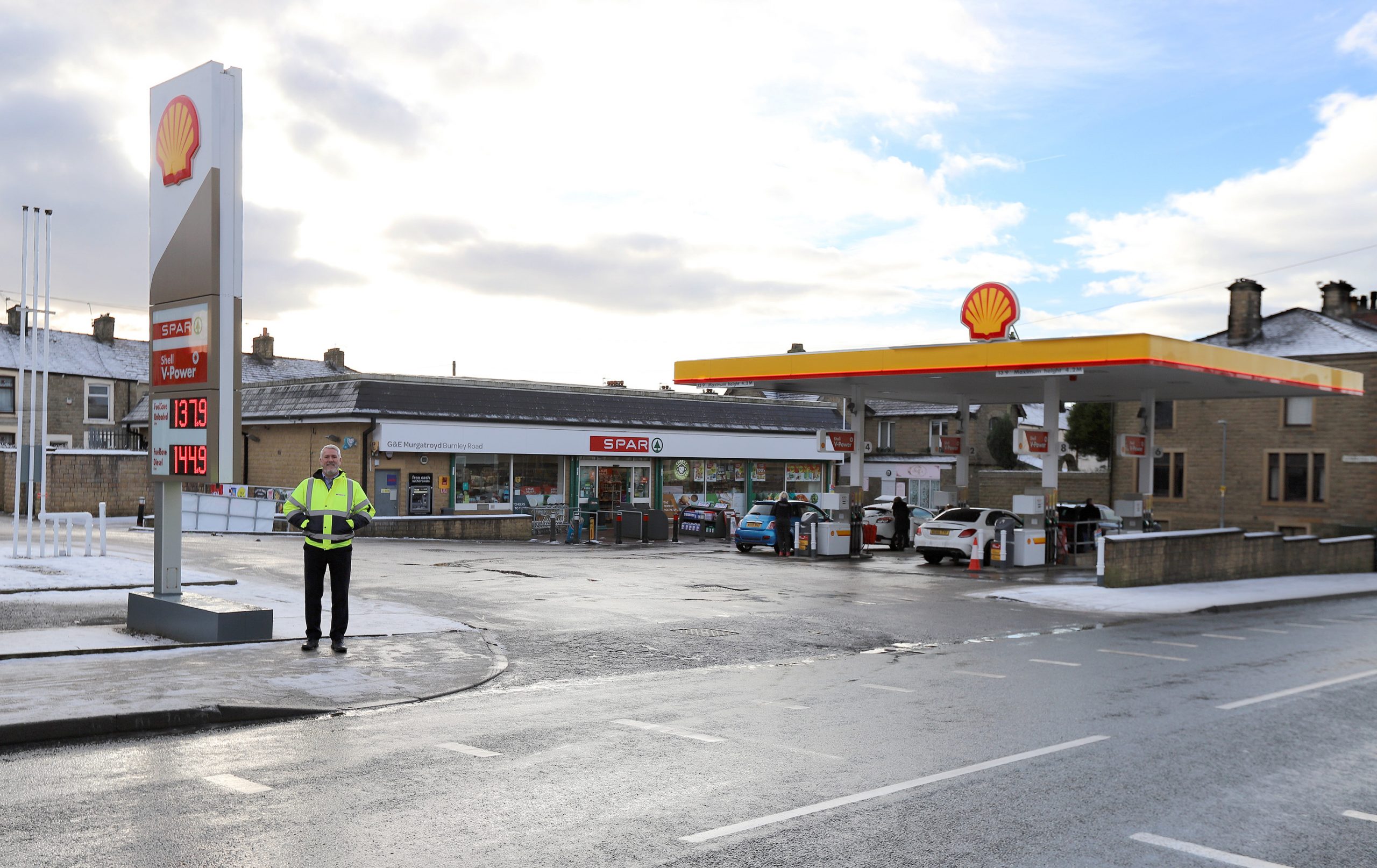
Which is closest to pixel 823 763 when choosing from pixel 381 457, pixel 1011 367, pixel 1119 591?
pixel 1119 591

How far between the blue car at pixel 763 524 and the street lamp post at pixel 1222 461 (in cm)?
2557

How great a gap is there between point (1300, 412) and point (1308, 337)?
368cm

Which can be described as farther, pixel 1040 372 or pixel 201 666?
pixel 1040 372

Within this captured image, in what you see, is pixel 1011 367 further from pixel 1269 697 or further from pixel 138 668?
pixel 138 668

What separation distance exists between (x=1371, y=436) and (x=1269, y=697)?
1553 inches

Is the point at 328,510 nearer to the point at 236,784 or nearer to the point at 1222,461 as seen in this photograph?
the point at 236,784

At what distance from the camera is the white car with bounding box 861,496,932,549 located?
33019 millimetres

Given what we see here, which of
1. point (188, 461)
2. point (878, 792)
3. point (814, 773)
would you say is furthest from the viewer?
point (188, 461)

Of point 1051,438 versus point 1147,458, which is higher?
point 1051,438

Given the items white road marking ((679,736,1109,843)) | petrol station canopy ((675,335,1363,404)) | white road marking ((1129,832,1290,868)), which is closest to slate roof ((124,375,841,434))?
petrol station canopy ((675,335,1363,404))

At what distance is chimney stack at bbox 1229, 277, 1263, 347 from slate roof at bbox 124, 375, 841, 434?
66.8ft

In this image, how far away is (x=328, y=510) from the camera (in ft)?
34.7

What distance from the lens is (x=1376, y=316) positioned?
5569 cm

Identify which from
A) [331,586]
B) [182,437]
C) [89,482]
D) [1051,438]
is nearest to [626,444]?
[89,482]
